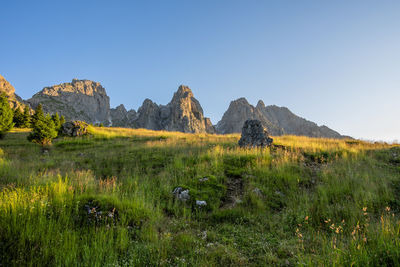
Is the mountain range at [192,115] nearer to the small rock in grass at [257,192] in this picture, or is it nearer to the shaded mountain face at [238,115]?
the shaded mountain face at [238,115]

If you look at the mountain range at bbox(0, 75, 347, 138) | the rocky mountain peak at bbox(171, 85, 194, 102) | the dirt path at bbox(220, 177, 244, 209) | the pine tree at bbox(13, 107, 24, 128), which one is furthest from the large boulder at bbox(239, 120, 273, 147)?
the rocky mountain peak at bbox(171, 85, 194, 102)

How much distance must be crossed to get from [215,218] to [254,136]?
889 centimetres

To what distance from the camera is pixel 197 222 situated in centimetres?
458

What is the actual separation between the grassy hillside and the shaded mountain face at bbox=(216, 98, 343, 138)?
155 meters

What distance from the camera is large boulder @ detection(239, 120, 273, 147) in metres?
12.2

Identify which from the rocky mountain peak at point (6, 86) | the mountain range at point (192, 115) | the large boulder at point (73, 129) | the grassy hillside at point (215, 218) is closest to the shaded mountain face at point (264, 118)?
the mountain range at point (192, 115)

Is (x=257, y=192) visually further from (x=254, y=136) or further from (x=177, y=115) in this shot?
(x=177, y=115)

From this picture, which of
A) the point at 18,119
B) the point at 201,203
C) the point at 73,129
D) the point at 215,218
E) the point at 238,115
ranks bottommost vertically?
the point at 215,218

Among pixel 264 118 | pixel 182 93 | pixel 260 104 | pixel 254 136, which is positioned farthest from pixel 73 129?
pixel 260 104

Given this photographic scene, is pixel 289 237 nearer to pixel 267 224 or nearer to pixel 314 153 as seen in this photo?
pixel 267 224

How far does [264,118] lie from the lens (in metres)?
171

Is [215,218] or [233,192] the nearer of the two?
[215,218]

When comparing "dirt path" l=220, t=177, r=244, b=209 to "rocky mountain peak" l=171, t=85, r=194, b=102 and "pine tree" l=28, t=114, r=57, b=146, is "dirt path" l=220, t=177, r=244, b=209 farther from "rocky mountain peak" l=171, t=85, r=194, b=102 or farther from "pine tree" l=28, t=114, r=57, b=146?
"rocky mountain peak" l=171, t=85, r=194, b=102

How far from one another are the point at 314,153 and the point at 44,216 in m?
12.6
